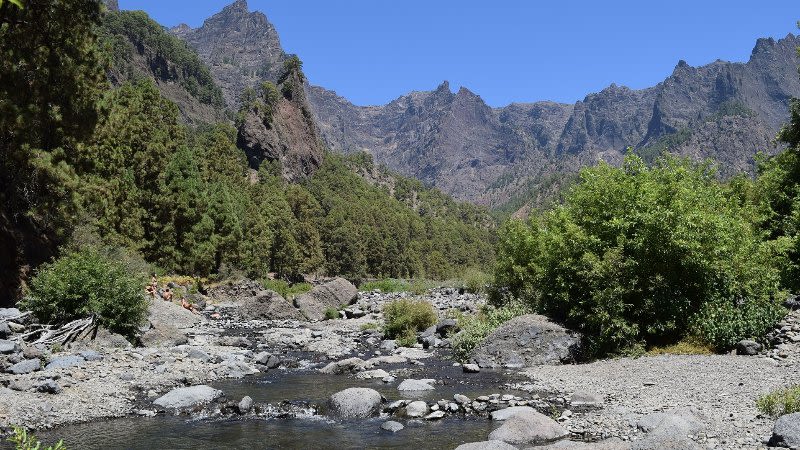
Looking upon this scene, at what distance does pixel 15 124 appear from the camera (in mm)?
23219

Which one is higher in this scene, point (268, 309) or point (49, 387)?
point (49, 387)

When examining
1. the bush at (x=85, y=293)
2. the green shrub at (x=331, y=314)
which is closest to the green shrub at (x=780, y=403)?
the bush at (x=85, y=293)

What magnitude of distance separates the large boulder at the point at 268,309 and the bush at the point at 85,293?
17514 millimetres

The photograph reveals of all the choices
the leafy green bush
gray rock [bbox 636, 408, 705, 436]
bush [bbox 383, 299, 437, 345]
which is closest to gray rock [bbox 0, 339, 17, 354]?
bush [bbox 383, 299, 437, 345]

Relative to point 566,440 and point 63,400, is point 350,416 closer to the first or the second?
point 566,440

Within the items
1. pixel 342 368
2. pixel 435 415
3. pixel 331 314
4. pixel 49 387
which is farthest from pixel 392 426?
pixel 331 314

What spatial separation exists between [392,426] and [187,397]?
5.95m

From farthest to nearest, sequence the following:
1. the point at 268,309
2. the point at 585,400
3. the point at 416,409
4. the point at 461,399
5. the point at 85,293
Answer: the point at 268,309
the point at 85,293
the point at 461,399
the point at 585,400
the point at 416,409

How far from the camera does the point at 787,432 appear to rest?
1067cm

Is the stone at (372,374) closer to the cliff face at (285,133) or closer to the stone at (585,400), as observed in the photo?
the stone at (585,400)

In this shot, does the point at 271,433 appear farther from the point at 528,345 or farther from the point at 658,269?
the point at 658,269

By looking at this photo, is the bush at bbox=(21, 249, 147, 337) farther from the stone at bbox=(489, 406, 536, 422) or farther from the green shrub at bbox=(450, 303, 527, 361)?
the stone at bbox=(489, 406, 536, 422)

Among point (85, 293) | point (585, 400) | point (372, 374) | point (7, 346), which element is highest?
point (85, 293)

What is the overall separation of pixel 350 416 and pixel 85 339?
450 inches
